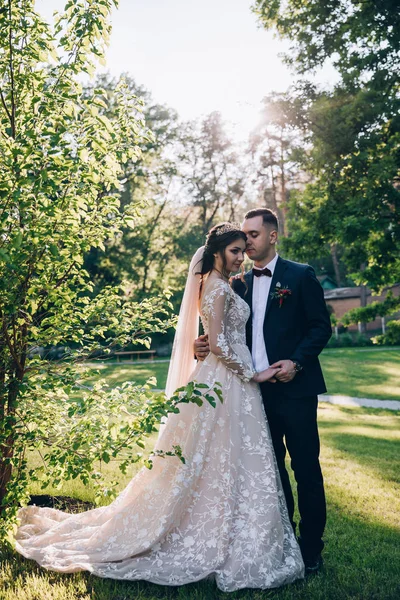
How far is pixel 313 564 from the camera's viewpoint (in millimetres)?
3816

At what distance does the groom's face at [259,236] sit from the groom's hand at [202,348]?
90 cm

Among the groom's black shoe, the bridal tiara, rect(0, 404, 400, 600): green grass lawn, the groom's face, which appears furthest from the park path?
the bridal tiara

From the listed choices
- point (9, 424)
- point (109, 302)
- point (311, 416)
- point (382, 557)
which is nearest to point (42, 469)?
point (9, 424)

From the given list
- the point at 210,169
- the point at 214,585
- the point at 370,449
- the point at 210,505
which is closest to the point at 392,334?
the point at 370,449

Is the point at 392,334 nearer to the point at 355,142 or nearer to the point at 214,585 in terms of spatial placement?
the point at 355,142

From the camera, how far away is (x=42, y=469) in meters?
Answer: 3.82

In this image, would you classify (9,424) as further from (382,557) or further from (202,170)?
(202,170)

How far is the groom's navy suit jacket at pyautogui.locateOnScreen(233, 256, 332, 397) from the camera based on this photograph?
3.99m

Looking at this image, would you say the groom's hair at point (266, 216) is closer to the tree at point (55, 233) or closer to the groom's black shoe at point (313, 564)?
the tree at point (55, 233)

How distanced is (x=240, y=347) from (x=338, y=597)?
1946 millimetres

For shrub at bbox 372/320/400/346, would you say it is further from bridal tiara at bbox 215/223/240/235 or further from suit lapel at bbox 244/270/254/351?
bridal tiara at bbox 215/223/240/235

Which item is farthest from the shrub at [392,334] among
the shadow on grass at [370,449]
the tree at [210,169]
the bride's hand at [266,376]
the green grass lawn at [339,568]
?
the tree at [210,169]

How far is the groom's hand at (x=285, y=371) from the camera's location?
386 cm

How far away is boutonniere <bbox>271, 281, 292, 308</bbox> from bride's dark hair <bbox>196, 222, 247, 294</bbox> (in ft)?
A: 1.60
